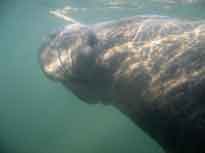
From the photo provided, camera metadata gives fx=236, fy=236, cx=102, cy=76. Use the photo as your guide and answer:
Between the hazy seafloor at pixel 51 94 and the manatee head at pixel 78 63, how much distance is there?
137 cm

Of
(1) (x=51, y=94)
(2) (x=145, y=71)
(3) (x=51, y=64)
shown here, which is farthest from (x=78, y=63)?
(1) (x=51, y=94)

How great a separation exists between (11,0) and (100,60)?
1576 centimetres

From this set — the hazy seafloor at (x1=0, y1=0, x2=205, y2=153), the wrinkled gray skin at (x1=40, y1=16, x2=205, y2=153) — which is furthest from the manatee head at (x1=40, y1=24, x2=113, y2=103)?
the hazy seafloor at (x1=0, y1=0, x2=205, y2=153)

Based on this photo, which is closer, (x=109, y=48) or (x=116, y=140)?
(x=109, y=48)

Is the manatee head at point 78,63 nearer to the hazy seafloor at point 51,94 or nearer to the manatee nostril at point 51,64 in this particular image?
the manatee nostril at point 51,64

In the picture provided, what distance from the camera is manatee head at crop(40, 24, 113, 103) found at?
5.02 metres

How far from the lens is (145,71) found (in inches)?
164

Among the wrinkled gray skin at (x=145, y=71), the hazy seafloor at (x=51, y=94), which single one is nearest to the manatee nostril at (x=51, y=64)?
the wrinkled gray skin at (x=145, y=71)

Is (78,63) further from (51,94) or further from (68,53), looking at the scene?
(51,94)

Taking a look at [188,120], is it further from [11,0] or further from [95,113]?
[95,113]

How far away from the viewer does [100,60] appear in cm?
497

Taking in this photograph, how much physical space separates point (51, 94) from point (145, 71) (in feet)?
229

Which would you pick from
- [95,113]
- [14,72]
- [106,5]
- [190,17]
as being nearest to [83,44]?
[106,5]

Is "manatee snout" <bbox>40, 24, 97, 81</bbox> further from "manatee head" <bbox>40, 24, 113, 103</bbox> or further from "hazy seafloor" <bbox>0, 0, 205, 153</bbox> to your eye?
"hazy seafloor" <bbox>0, 0, 205, 153</bbox>
